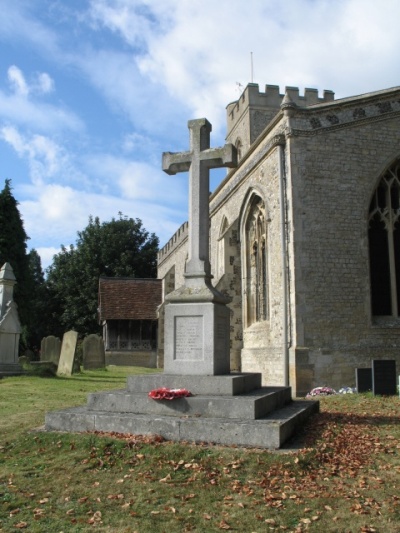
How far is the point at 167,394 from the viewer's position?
21.1 feet

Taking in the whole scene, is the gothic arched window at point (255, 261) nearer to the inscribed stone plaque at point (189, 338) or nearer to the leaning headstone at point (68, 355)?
the leaning headstone at point (68, 355)

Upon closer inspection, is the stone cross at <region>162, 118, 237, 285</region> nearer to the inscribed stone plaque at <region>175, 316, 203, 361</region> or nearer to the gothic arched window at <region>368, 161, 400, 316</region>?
the inscribed stone plaque at <region>175, 316, 203, 361</region>

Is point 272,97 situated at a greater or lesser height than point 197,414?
greater

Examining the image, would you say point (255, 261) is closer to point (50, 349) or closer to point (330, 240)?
point (330, 240)

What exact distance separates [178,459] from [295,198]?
9.61 m

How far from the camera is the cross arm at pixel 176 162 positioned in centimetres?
828

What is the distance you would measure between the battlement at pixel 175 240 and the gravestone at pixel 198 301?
1931 centimetres

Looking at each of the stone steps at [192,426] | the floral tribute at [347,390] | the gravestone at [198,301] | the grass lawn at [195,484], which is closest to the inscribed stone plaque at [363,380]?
the floral tribute at [347,390]

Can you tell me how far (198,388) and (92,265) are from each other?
3894 centimetres

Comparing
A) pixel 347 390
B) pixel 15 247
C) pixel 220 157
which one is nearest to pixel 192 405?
pixel 220 157

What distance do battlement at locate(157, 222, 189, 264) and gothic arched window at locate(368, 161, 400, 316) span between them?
14316 millimetres

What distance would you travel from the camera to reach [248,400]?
20.1 ft

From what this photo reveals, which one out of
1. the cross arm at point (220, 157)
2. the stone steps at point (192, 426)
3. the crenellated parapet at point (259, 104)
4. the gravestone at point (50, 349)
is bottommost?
the stone steps at point (192, 426)

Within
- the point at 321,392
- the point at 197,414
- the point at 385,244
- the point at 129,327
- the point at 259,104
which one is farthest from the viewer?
the point at 129,327
